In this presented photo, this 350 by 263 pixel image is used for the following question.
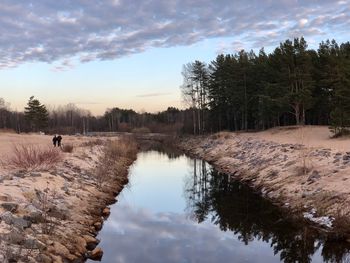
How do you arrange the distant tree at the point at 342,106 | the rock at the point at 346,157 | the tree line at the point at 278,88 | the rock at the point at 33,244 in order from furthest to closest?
the tree line at the point at 278,88 < the distant tree at the point at 342,106 < the rock at the point at 346,157 < the rock at the point at 33,244

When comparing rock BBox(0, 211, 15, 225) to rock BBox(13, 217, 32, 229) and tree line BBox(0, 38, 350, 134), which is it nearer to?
rock BBox(13, 217, 32, 229)

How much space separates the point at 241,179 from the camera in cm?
2469

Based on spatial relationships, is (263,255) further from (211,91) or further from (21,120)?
(21,120)

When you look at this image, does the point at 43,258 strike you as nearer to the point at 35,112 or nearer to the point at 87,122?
the point at 35,112

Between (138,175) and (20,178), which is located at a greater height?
(20,178)

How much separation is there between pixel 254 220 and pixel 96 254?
22.3ft

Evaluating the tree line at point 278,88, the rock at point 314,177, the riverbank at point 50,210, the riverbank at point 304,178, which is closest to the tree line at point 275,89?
the tree line at point 278,88

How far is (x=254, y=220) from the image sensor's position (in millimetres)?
15547

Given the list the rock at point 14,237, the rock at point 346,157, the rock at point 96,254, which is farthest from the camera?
the rock at point 346,157

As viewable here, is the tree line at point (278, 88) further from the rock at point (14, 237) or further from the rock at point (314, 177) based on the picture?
the rock at point (14, 237)

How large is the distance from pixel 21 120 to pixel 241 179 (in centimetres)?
12077

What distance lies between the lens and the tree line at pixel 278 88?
4047 centimetres

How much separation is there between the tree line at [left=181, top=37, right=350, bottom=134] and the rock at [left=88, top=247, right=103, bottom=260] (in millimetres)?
26668

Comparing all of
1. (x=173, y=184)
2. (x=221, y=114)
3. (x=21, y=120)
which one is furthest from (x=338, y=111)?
(x=21, y=120)
